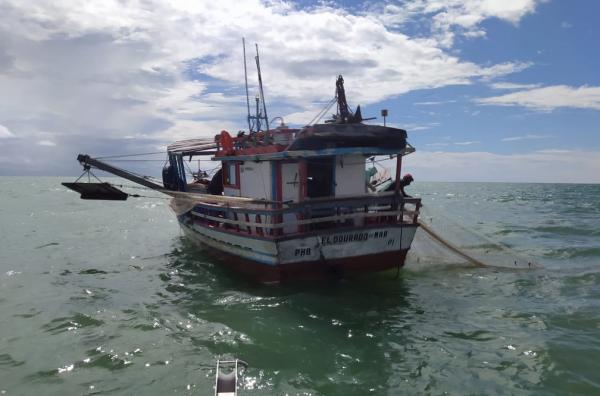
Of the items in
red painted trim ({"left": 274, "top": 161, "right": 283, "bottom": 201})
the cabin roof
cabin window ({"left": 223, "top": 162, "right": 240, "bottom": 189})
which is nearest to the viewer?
the cabin roof

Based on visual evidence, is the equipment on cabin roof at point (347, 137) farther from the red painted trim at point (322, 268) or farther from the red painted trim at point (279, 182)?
the red painted trim at point (322, 268)

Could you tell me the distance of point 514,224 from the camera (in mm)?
29047

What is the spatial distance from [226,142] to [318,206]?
4.95m

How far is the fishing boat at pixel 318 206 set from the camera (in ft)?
35.6

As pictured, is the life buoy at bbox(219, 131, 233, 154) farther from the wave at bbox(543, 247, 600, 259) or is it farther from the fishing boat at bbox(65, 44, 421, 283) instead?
the wave at bbox(543, 247, 600, 259)

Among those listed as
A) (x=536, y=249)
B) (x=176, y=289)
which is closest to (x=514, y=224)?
(x=536, y=249)

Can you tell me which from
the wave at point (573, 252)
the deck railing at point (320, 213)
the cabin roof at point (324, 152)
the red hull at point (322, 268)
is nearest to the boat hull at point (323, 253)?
the red hull at point (322, 268)

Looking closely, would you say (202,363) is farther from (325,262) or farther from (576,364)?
(576,364)

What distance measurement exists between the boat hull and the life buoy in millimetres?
3064

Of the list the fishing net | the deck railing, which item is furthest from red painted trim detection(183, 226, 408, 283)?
the fishing net

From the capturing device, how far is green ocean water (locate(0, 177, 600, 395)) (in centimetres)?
679

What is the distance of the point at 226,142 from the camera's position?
46.8 ft

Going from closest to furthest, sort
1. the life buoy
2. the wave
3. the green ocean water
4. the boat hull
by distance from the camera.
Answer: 1. the green ocean water
2. the boat hull
3. the life buoy
4. the wave

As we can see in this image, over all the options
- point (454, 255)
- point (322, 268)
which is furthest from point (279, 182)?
point (454, 255)
